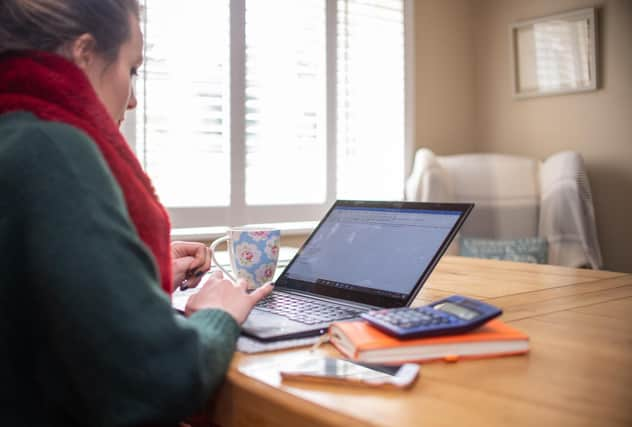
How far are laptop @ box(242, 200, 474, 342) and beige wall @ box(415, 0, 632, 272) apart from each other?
251cm

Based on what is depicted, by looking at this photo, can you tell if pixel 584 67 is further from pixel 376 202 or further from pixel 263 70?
pixel 376 202

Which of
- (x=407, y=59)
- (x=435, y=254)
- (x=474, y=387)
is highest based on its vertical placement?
(x=407, y=59)

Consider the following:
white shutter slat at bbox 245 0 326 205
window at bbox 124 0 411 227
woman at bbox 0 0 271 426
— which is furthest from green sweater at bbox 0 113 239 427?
white shutter slat at bbox 245 0 326 205

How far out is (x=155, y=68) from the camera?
2.64 metres

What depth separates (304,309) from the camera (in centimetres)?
91

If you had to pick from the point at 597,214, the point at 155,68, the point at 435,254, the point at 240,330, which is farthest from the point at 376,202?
the point at 597,214

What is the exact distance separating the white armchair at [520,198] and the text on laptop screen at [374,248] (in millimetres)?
1960

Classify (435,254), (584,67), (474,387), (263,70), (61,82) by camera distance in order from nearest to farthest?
1. (474,387)
2. (61,82)
3. (435,254)
4. (263,70)
5. (584,67)

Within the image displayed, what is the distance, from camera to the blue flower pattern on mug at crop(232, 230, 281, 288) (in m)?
1.13

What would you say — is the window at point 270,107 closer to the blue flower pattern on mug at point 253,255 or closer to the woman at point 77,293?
the blue flower pattern on mug at point 253,255

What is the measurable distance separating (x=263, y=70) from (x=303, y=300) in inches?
83.1

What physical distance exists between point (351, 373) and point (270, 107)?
245cm

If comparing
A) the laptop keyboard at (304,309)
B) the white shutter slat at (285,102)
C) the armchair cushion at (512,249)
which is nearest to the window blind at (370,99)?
the white shutter slat at (285,102)

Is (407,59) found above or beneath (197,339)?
above
